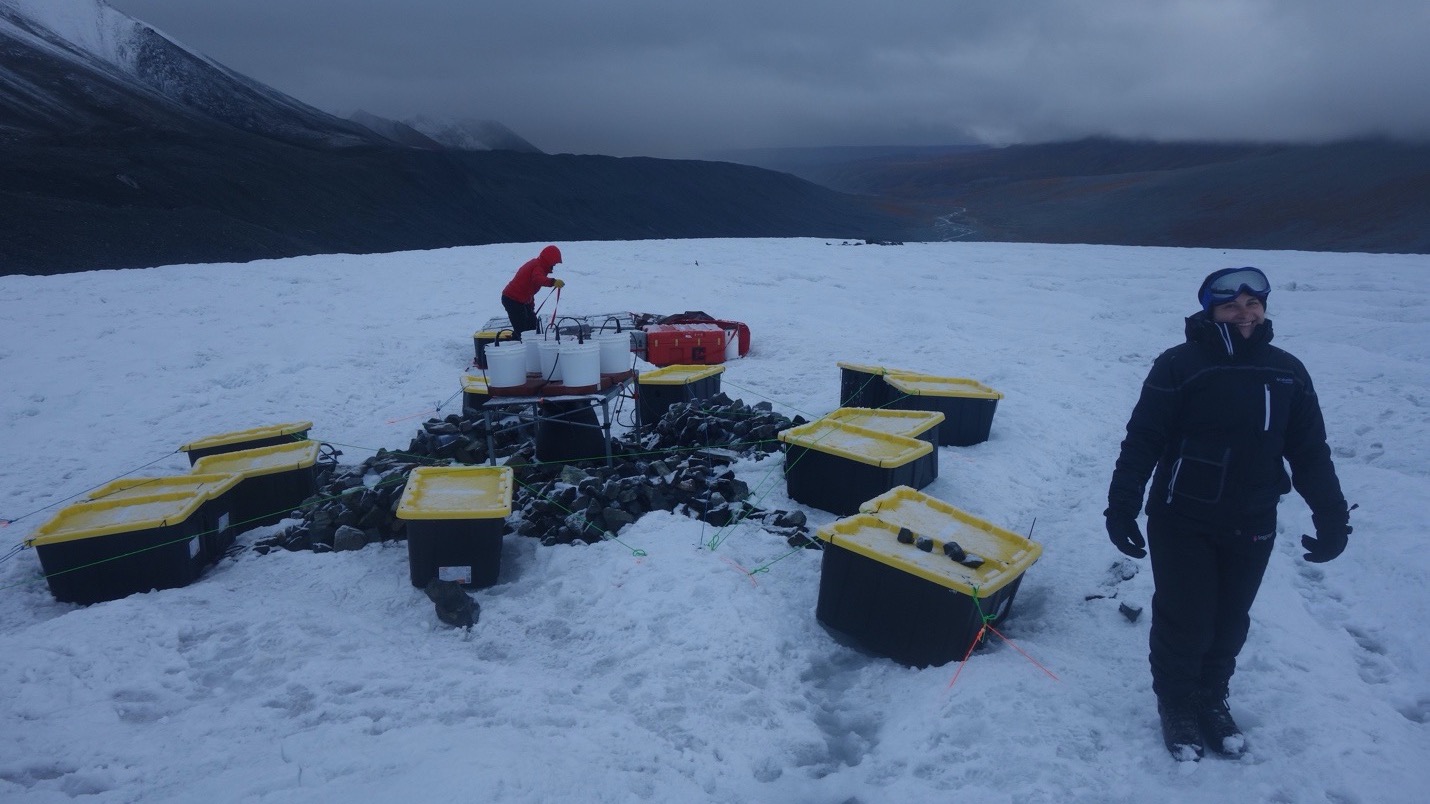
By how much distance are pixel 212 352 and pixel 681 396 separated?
6.49m

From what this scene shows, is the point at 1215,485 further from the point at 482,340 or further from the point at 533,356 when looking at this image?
the point at 482,340

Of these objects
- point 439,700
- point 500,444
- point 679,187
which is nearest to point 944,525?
point 439,700

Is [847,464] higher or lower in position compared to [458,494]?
higher

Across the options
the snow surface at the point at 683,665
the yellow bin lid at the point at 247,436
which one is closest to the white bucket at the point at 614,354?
the snow surface at the point at 683,665

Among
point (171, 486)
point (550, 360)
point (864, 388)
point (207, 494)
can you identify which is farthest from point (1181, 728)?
point (171, 486)

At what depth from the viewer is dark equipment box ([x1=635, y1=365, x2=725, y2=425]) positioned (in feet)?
23.3

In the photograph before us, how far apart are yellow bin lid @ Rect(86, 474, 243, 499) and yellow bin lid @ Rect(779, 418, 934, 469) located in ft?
12.4

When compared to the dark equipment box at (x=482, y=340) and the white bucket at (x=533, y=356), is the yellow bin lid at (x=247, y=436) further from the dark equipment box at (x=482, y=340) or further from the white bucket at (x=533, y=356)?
the dark equipment box at (x=482, y=340)

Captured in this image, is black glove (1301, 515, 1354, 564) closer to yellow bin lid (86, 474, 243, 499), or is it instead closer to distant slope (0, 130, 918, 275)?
yellow bin lid (86, 474, 243, 499)

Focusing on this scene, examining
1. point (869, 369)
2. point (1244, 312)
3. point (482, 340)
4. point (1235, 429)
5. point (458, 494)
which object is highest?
point (1244, 312)

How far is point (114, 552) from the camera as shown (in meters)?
4.10

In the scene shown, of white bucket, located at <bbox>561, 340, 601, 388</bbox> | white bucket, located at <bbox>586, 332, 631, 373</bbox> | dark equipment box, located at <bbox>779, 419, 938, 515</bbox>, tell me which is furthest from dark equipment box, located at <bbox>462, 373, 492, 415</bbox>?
dark equipment box, located at <bbox>779, 419, 938, 515</bbox>

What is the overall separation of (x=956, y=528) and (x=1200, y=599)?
1325mm

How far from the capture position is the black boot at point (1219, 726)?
2.75 metres
